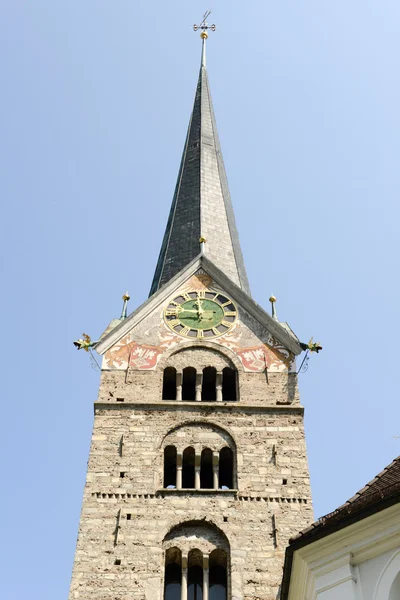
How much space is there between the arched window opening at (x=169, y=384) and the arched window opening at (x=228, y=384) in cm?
123

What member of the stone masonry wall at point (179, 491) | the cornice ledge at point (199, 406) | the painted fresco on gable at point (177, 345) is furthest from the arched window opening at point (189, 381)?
the cornice ledge at point (199, 406)

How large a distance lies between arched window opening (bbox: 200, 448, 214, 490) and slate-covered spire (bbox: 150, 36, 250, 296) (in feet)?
24.0

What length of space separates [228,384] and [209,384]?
1.92 ft

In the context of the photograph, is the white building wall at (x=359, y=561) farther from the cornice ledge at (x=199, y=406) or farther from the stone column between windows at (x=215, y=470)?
the cornice ledge at (x=199, y=406)

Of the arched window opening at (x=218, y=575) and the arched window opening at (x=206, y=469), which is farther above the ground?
the arched window opening at (x=206, y=469)

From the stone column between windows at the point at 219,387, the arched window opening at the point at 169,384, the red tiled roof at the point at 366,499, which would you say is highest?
the arched window opening at the point at 169,384

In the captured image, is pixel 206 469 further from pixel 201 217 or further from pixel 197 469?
pixel 201 217

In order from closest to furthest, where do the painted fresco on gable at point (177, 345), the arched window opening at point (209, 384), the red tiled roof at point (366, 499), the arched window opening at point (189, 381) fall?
the red tiled roof at point (366, 499) → the arched window opening at point (189, 381) → the arched window opening at point (209, 384) → the painted fresco on gable at point (177, 345)

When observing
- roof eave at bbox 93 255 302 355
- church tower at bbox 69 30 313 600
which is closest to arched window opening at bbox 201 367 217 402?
church tower at bbox 69 30 313 600

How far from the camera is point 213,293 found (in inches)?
944

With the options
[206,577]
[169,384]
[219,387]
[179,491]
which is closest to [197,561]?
[206,577]

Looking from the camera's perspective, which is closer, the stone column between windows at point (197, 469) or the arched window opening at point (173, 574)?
the arched window opening at point (173, 574)

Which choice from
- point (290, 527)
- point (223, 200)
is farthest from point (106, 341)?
point (223, 200)

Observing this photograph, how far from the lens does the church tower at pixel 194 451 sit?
16.8m
